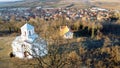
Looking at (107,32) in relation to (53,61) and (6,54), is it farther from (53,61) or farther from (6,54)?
(53,61)

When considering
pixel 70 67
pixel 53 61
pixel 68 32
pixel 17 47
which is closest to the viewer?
pixel 53 61

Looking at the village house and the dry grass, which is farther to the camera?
the village house

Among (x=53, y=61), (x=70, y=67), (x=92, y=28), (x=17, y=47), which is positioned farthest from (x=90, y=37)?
(x=53, y=61)

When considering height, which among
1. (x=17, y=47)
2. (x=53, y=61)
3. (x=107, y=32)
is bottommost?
(x=107, y=32)

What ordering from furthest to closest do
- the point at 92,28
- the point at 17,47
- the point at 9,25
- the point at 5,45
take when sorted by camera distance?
the point at 9,25 → the point at 92,28 → the point at 5,45 → the point at 17,47

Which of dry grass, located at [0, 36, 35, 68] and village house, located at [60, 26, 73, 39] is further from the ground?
dry grass, located at [0, 36, 35, 68]

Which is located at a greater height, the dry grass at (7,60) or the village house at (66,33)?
the dry grass at (7,60)

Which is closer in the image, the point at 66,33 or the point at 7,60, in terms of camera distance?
the point at 7,60

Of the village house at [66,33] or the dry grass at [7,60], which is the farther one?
the village house at [66,33]

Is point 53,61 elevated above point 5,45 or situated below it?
above

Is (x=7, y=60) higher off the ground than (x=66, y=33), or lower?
higher

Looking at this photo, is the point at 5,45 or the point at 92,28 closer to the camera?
the point at 5,45
